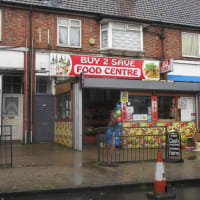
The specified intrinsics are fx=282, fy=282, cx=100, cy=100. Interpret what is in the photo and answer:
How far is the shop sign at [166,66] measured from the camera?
15539 mm

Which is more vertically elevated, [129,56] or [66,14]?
[66,14]

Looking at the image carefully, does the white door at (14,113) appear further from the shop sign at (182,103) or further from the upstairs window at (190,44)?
the upstairs window at (190,44)

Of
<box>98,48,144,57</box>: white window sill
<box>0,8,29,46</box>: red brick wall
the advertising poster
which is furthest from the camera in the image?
<box>98,48,144,57</box>: white window sill

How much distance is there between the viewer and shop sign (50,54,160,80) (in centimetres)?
1448

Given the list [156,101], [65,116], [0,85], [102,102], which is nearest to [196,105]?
[156,101]

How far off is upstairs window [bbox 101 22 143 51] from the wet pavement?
7404 millimetres

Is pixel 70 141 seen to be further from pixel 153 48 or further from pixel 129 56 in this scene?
pixel 153 48

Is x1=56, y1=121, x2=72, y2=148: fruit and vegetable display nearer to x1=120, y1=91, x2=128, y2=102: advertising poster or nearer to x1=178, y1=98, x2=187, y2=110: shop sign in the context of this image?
x1=120, y1=91, x2=128, y2=102: advertising poster

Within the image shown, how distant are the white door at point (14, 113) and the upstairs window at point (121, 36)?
215 inches

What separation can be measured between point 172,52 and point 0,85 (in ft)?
33.4

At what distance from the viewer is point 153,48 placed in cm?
1678

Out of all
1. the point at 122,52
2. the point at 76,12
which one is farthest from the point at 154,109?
the point at 76,12

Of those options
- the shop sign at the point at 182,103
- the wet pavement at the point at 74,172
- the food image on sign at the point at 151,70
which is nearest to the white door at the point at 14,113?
the wet pavement at the point at 74,172

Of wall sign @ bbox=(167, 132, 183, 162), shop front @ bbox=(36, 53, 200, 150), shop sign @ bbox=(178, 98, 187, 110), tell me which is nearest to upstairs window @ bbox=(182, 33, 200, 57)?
shop front @ bbox=(36, 53, 200, 150)
